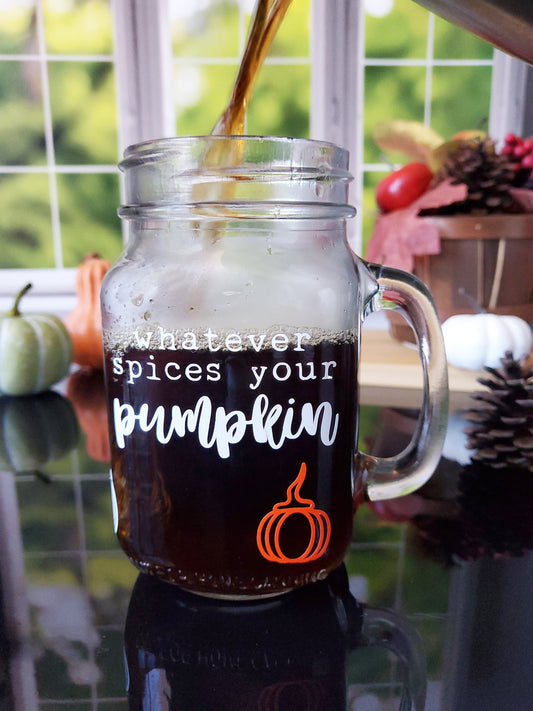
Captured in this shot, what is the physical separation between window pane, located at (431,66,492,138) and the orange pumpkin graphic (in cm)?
206

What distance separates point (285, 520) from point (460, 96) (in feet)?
6.92

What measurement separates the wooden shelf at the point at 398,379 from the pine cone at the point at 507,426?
0.33 ft

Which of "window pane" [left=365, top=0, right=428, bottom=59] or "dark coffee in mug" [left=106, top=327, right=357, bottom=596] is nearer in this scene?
"dark coffee in mug" [left=106, top=327, right=357, bottom=596]

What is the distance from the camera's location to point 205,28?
6.52ft

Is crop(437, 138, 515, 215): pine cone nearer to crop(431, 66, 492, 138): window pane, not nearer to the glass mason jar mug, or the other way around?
the glass mason jar mug

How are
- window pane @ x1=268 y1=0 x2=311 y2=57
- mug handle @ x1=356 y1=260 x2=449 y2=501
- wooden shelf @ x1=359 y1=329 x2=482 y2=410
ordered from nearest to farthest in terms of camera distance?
mug handle @ x1=356 y1=260 x2=449 y2=501 < wooden shelf @ x1=359 y1=329 x2=482 y2=410 < window pane @ x1=268 y1=0 x2=311 y2=57

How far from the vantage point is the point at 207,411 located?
31 centimetres

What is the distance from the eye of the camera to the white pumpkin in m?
0.86

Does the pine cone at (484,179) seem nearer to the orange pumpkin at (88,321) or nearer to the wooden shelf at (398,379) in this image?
the wooden shelf at (398,379)

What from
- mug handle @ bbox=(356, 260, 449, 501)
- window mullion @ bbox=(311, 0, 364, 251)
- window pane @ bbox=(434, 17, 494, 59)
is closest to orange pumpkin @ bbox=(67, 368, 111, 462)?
mug handle @ bbox=(356, 260, 449, 501)

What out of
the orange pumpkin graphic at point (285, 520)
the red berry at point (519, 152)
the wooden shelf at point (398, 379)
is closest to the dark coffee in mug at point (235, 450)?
the orange pumpkin graphic at point (285, 520)

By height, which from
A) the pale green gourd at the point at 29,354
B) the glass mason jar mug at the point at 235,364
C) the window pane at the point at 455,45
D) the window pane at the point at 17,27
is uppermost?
the window pane at the point at 17,27

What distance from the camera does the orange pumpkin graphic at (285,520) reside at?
0.32 meters

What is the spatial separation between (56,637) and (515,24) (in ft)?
1.32
